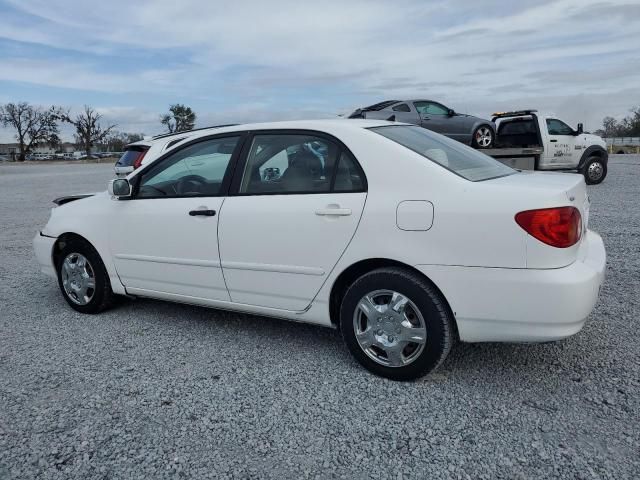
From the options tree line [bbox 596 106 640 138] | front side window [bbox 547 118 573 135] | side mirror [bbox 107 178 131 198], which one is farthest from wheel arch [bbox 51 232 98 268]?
tree line [bbox 596 106 640 138]

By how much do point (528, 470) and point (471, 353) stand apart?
1.27m

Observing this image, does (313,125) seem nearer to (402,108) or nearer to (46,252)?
(46,252)

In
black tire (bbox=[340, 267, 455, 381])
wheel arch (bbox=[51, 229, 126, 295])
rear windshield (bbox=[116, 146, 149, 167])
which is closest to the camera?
black tire (bbox=[340, 267, 455, 381])

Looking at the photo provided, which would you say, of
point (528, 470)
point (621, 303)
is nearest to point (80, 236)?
point (528, 470)

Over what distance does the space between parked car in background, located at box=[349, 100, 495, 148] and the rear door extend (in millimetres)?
1393

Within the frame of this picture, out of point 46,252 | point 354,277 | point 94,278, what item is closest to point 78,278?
point 94,278

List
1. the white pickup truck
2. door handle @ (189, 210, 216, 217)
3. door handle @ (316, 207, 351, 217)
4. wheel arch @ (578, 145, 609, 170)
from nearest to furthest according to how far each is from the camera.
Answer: door handle @ (316, 207, 351, 217)
door handle @ (189, 210, 216, 217)
the white pickup truck
wheel arch @ (578, 145, 609, 170)

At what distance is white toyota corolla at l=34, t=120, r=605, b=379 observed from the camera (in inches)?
113

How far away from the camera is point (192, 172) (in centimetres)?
418

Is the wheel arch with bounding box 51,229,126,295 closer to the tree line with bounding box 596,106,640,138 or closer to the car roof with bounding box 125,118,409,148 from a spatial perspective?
the car roof with bounding box 125,118,409,148

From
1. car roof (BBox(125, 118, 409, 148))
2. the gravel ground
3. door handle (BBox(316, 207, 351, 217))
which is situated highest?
car roof (BBox(125, 118, 409, 148))

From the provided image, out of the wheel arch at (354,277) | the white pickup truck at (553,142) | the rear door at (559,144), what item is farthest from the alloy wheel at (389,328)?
the rear door at (559,144)

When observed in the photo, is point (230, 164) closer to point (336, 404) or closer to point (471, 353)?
point (336, 404)

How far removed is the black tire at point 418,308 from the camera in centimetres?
305
